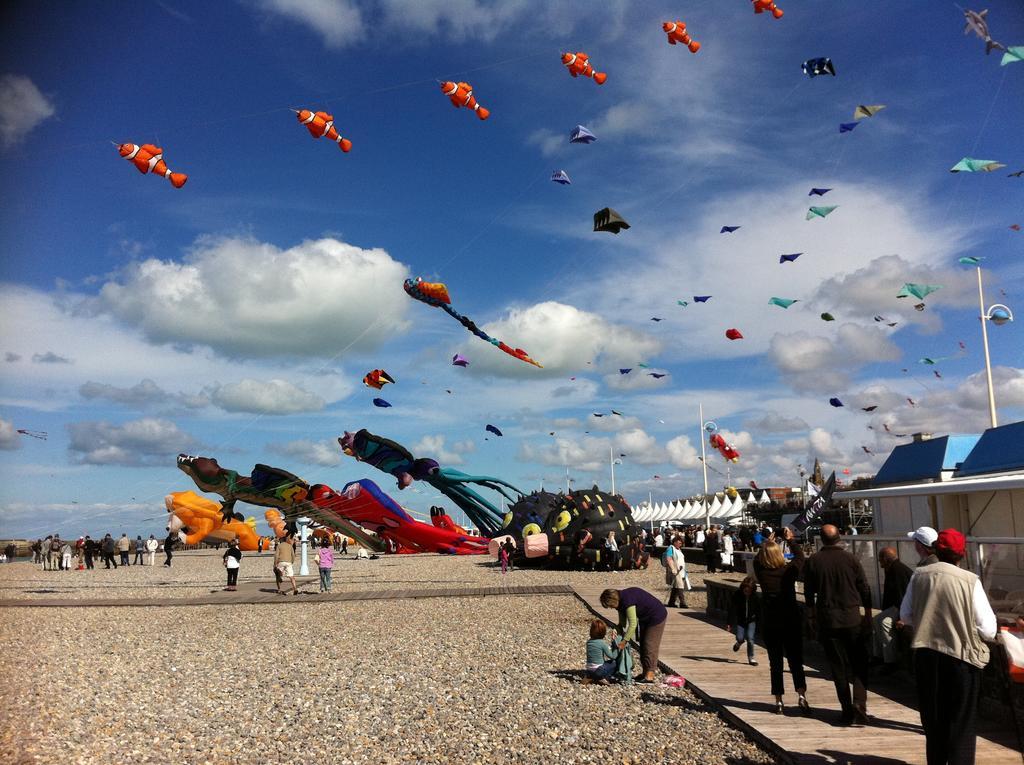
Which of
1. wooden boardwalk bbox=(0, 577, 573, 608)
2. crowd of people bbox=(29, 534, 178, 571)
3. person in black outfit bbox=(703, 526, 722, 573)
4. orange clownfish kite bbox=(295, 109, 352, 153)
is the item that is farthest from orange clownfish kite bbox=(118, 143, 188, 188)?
crowd of people bbox=(29, 534, 178, 571)

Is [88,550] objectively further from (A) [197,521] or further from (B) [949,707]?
(B) [949,707]

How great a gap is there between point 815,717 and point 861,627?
1.15 metres

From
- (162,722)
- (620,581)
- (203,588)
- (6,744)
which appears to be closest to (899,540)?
(162,722)

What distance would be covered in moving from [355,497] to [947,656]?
34.4 m

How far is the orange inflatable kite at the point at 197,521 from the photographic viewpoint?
4922 cm

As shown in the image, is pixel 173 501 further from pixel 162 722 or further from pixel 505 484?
pixel 162 722

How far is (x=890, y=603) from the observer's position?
8.60 meters

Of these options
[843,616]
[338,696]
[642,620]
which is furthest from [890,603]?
[338,696]

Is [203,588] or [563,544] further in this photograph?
[563,544]

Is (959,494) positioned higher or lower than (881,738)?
higher

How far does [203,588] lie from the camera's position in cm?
2503

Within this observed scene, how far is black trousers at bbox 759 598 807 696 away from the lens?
24.2 ft

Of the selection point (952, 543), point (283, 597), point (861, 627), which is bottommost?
point (283, 597)

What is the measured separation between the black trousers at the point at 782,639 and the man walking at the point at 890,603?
1746mm
